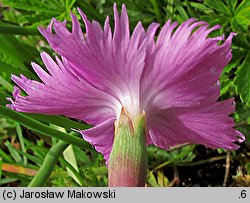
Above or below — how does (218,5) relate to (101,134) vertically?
above

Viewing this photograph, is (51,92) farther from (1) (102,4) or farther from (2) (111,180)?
(1) (102,4)

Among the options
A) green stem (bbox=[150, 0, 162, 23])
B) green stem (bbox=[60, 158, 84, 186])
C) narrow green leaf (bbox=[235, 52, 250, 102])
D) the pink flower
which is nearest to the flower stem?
the pink flower

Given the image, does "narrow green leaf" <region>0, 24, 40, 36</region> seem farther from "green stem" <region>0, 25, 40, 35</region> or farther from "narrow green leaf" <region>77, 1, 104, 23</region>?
"narrow green leaf" <region>77, 1, 104, 23</region>

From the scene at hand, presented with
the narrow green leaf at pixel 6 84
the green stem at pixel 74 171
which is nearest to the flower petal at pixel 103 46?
the green stem at pixel 74 171

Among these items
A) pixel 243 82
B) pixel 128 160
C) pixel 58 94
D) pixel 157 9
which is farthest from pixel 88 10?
pixel 128 160

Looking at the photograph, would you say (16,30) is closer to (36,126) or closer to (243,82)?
(36,126)

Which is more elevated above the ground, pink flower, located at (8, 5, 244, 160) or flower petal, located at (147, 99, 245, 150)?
pink flower, located at (8, 5, 244, 160)
